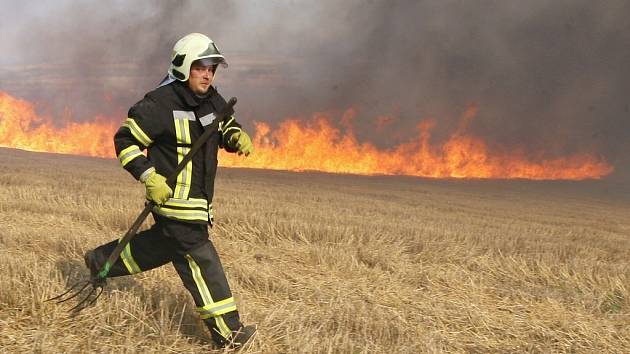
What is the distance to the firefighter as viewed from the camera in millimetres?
2857

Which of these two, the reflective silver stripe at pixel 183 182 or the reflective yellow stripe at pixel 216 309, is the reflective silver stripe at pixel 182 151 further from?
the reflective yellow stripe at pixel 216 309

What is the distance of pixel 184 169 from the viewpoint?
2.92 metres

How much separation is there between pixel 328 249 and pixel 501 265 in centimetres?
216

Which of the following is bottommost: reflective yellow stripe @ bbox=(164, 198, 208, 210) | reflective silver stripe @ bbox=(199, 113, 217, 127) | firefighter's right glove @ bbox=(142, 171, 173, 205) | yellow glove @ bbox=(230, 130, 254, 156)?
reflective yellow stripe @ bbox=(164, 198, 208, 210)

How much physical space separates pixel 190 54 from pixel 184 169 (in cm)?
70

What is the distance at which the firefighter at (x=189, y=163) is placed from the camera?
2.86 metres

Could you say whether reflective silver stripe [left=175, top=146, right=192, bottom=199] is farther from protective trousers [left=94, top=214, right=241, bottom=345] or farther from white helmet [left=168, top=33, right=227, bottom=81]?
white helmet [left=168, top=33, right=227, bottom=81]

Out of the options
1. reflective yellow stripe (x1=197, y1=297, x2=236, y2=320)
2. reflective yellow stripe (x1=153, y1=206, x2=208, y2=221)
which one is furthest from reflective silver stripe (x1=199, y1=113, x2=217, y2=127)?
reflective yellow stripe (x1=197, y1=297, x2=236, y2=320)

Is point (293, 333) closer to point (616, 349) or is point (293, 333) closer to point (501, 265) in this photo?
point (616, 349)

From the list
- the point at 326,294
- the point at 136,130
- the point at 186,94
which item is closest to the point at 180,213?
the point at 136,130

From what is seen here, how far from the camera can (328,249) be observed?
5.89m

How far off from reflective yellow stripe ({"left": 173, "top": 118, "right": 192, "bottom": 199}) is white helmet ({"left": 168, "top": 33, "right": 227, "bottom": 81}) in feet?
0.93

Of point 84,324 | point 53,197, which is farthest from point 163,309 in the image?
point 53,197

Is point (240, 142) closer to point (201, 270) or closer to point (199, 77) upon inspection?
point (199, 77)
